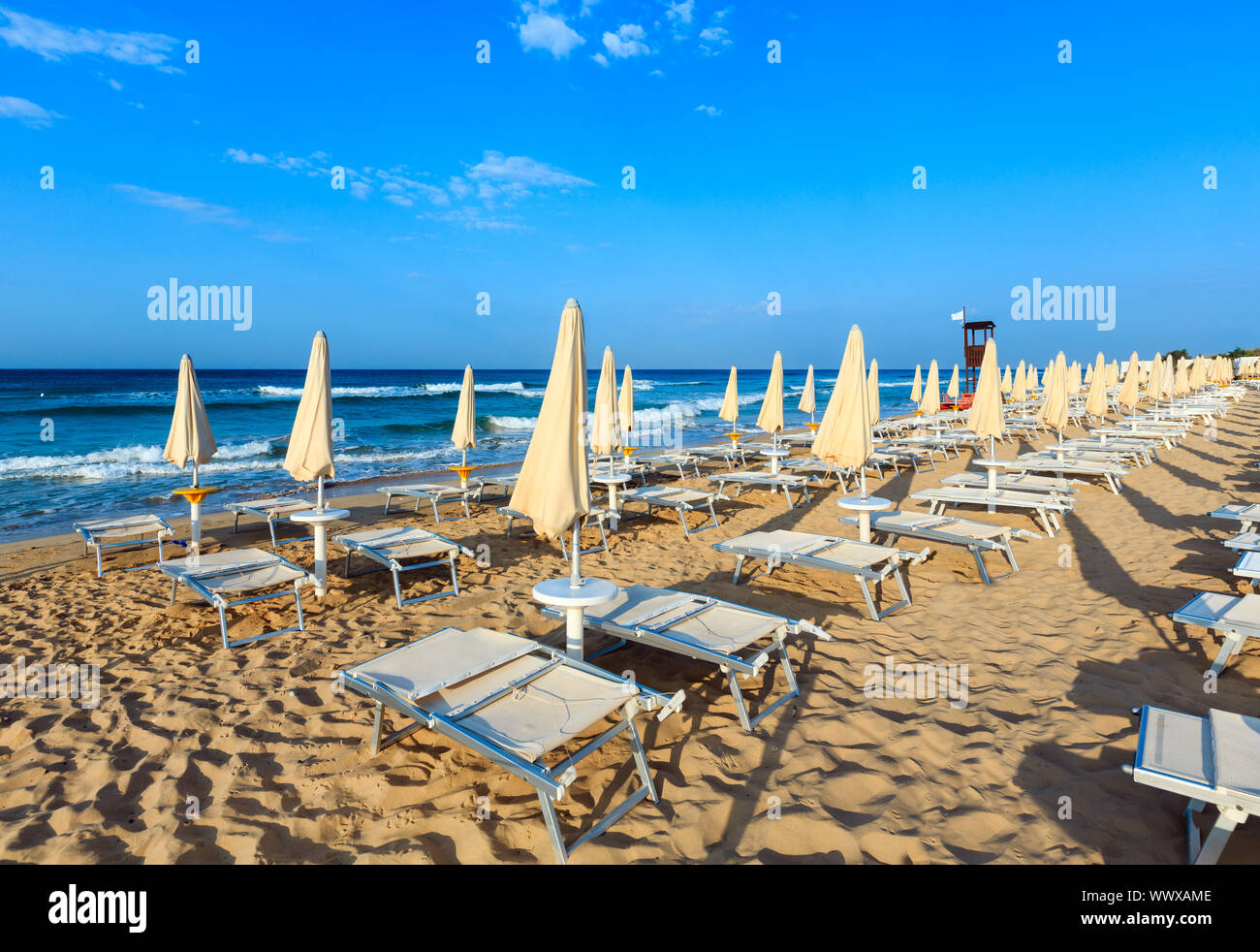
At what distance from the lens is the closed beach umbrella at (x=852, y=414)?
6094 millimetres

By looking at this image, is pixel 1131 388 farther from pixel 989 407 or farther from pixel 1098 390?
pixel 989 407

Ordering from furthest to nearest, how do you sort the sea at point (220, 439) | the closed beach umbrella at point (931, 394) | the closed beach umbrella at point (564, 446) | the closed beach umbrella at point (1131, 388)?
the closed beach umbrella at point (1131, 388) → the closed beach umbrella at point (931, 394) → the sea at point (220, 439) → the closed beach umbrella at point (564, 446)

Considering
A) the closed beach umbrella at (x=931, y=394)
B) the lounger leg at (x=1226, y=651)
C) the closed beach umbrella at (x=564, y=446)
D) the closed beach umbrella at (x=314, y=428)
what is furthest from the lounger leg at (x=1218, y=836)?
the closed beach umbrella at (x=931, y=394)

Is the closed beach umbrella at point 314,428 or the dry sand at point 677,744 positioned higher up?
the closed beach umbrella at point 314,428

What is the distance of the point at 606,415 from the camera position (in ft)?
26.7

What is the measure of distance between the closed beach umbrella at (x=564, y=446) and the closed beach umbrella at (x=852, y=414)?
3443 millimetres

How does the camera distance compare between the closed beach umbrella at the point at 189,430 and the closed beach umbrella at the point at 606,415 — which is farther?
the closed beach umbrella at the point at 606,415

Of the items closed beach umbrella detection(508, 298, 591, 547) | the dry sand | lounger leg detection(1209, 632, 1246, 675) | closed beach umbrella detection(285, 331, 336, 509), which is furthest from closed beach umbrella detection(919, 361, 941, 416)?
closed beach umbrella detection(508, 298, 591, 547)

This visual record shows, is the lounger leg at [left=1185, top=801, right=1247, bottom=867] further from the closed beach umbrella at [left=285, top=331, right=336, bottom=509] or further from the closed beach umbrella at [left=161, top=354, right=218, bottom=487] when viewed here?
the closed beach umbrella at [left=161, top=354, right=218, bottom=487]

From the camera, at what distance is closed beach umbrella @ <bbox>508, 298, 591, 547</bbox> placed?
3.40 meters

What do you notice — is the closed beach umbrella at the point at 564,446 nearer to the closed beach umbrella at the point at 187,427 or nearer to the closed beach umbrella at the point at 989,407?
the closed beach umbrella at the point at 187,427

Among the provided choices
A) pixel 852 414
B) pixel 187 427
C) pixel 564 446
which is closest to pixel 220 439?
pixel 187 427

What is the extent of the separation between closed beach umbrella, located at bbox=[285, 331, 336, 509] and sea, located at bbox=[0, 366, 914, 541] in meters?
6.91

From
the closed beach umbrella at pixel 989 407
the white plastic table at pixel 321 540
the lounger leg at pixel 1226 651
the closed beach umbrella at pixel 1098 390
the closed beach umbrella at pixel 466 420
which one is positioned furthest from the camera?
the closed beach umbrella at pixel 1098 390
